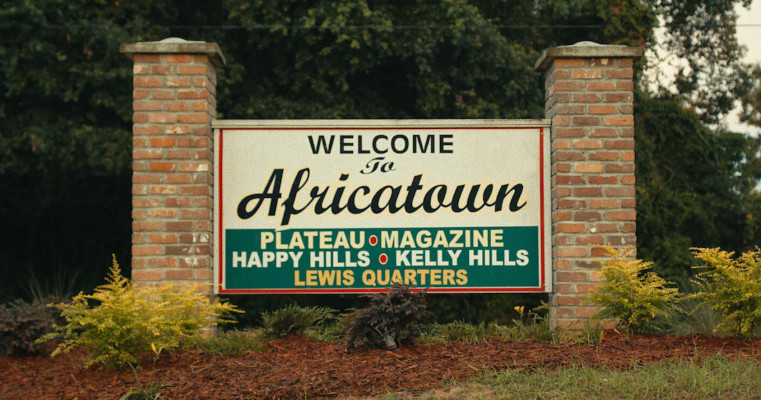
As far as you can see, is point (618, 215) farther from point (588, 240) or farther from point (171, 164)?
point (171, 164)

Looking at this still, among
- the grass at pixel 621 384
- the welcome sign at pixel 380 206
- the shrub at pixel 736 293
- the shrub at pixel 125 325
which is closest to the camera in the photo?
the grass at pixel 621 384

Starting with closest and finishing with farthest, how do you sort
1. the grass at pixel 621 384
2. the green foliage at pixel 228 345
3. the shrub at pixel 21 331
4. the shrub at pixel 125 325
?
1. the grass at pixel 621 384
2. the shrub at pixel 125 325
3. the green foliage at pixel 228 345
4. the shrub at pixel 21 331

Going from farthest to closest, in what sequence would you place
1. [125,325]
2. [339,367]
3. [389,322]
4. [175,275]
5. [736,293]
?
[175,275] → [736,293] → [389,322] → [125,325] → [339,367]

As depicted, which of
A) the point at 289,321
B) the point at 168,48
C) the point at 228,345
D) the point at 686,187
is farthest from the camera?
the point at 686,187

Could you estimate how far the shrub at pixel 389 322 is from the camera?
21.9 ft

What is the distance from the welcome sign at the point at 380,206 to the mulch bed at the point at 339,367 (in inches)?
41.5

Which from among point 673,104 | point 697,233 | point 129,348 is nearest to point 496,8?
point 673,104

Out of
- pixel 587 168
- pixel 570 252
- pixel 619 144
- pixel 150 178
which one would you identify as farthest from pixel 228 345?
pixel 619 144

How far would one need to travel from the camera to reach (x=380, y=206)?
8.13m

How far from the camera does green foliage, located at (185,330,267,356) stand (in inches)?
277

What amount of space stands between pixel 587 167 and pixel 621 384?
296 centimetres

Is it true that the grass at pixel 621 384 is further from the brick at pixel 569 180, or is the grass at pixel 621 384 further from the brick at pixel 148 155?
the brick at pixel 148 155

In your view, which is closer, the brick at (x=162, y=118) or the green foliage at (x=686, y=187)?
the brick at (x=162, y=118)

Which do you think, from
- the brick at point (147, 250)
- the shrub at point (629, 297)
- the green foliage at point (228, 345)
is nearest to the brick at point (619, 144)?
the shrub at point (629, 297)
